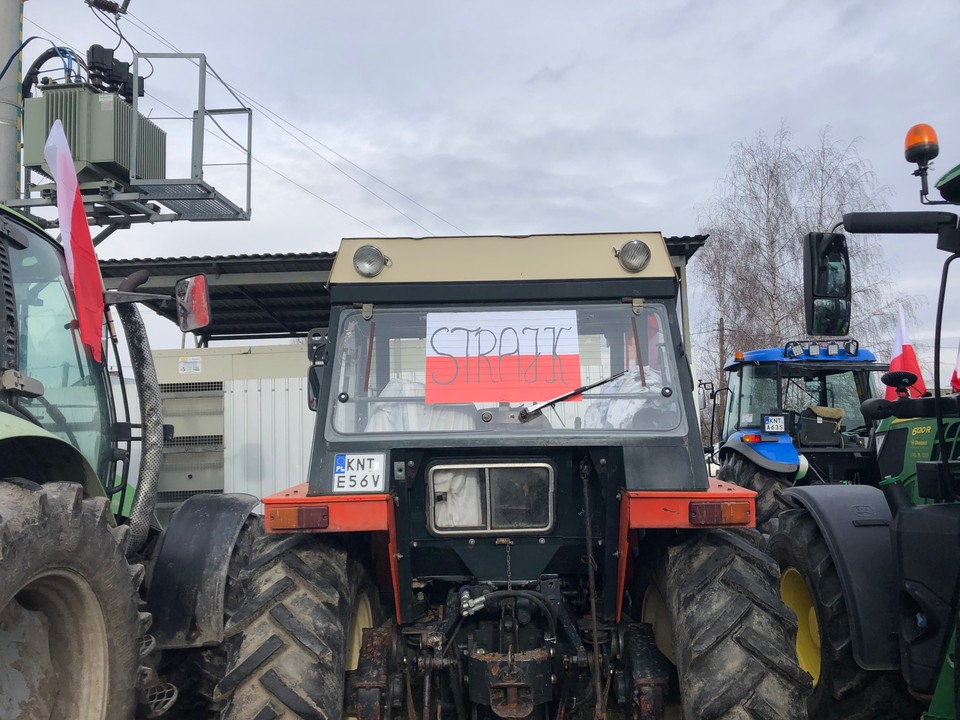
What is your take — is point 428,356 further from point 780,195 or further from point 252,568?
point 780,195

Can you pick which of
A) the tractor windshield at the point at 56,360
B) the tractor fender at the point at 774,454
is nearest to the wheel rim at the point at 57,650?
the tractor windshield at the point at 56,360

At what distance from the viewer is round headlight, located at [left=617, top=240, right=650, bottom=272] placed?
390cm

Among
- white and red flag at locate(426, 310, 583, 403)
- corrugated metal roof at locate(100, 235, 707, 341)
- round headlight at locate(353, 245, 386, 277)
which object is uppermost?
corrugated metal roof at locate(100, 235, 707, 341)

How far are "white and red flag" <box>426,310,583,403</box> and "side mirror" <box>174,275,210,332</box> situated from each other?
103 centimetres

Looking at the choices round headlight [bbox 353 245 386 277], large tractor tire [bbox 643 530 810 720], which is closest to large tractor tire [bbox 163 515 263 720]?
round headlight [bbox 353 245 386 277]

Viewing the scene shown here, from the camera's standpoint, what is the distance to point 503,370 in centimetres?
386

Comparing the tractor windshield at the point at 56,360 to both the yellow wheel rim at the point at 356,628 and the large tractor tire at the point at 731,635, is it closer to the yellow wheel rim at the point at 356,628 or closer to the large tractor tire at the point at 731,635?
the yellow wheel rim at the point at 356,628

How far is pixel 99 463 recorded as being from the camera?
411cm

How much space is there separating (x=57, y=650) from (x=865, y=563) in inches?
135

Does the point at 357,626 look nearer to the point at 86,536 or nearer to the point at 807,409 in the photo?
the point at 86,536

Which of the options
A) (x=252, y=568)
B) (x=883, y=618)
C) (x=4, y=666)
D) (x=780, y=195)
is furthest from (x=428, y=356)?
(x=780, y=195)

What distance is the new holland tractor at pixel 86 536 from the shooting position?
288 cm

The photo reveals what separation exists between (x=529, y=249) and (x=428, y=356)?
0.69m

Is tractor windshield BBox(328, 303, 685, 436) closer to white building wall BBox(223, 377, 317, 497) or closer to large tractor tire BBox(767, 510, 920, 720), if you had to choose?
large tractor tire BBox(767, 510, 920, 720)
